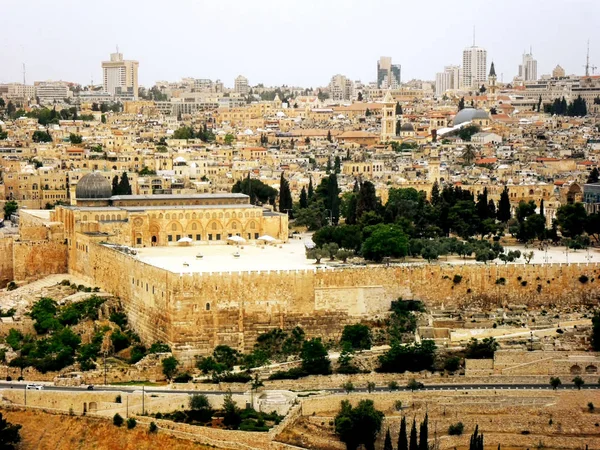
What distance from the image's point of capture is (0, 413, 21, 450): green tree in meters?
33.4

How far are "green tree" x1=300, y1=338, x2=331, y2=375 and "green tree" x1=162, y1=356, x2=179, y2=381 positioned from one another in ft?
10.2

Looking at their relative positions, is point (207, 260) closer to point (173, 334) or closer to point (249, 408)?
point (173, 334)

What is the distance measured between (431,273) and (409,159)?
3838cm

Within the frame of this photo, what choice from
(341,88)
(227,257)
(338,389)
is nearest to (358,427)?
(338,389)

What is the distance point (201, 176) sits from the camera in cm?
7081

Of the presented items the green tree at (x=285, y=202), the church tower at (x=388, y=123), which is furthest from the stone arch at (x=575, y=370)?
the church tower at (x=388, y=123)

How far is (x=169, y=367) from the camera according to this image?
3750 cm

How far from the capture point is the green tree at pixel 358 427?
34062 mm

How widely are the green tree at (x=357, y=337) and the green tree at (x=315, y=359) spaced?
1.43 m

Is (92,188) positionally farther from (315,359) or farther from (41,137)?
(41,137)

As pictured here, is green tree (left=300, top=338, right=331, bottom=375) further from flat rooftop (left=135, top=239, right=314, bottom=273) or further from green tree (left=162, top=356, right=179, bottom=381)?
flat rooftop (left=135, top=239, right=314, bottom=273)

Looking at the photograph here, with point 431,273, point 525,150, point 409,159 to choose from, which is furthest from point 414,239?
point 525,150

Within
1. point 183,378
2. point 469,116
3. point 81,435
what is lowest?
point 81,435

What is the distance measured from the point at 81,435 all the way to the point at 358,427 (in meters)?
6.18
